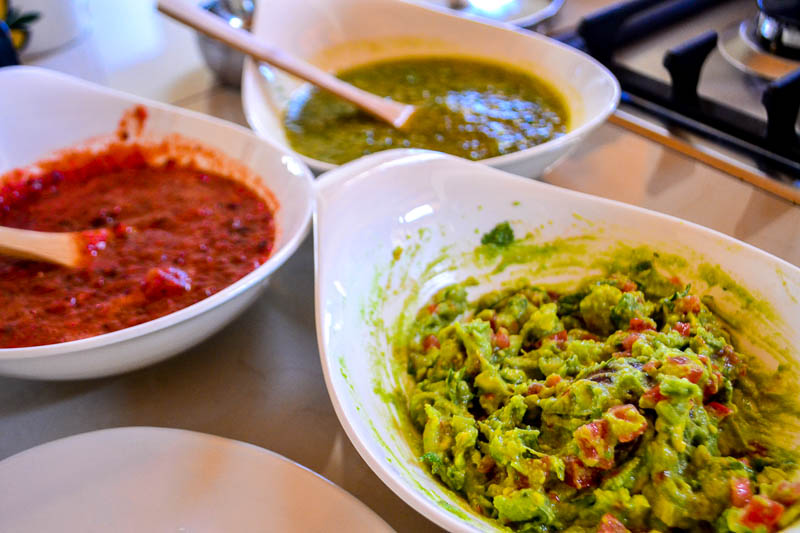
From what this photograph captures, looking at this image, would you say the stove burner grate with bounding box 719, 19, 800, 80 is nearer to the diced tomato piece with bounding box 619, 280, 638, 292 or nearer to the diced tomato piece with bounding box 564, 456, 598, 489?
the diced tomato piece with bounding box 619, 280, 638, 292

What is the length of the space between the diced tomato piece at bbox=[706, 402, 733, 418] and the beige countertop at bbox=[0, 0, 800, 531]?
1.47 feet

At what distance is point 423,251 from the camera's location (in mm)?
1267

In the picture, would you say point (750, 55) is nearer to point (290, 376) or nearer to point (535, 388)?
point (535, 388)

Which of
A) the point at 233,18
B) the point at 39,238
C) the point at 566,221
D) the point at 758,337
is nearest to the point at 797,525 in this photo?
the point at 758,337

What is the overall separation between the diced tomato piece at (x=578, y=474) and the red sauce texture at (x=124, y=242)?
69 cm

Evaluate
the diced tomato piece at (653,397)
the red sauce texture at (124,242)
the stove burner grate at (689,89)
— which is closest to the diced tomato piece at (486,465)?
the diced tomato piece at (653,397)

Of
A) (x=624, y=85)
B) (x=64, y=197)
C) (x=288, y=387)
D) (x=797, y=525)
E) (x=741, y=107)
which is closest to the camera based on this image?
(x=797, y=525)

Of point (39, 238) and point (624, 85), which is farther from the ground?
point (624, 85)

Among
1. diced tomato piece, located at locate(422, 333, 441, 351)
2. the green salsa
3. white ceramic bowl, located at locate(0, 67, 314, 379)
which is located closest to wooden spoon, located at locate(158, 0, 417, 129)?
the green salsa

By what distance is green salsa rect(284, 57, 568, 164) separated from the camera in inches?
67.1

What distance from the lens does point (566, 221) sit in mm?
1247

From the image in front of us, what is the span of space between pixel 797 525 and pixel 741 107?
4.69 feet

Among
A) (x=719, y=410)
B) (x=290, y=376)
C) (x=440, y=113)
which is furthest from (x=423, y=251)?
(x=440, y=113)

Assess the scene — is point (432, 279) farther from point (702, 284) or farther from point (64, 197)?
point (64, 197)
